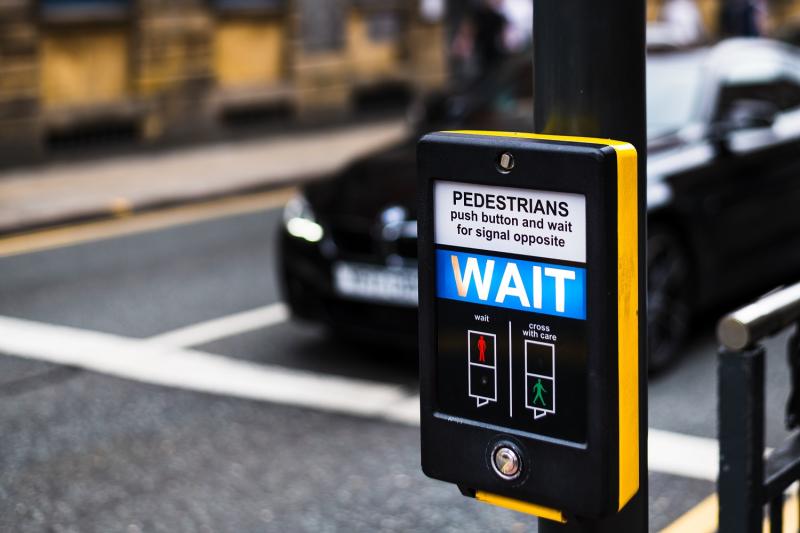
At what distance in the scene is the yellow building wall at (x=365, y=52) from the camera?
19266mm

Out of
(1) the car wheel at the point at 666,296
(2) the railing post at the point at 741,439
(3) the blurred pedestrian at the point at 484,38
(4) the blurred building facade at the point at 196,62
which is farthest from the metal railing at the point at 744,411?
(3) the blurred pedestrian at the point at 484,38

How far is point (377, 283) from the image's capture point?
6328 mm

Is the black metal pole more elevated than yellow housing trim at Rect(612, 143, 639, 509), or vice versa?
the black metal pole

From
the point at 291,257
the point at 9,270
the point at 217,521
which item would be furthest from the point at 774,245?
the point at 9,270

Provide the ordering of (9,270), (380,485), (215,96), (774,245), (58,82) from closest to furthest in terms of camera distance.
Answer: (380,485), (774,245), (9,270), (58,82), (215,96)

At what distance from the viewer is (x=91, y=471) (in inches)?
203

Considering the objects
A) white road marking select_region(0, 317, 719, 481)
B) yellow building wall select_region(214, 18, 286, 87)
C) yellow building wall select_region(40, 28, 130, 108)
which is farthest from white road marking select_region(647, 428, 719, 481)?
yellow building wall select_region(214, 18, 286, 87)

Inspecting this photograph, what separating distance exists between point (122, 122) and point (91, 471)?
11172 mm

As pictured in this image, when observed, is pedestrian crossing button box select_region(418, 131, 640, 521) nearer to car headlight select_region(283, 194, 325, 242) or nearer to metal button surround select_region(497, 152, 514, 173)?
metal button surround select_region(497, 152, 514, 173)

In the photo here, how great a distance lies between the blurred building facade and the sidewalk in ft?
1.86

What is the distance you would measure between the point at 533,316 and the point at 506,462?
0.27 metres

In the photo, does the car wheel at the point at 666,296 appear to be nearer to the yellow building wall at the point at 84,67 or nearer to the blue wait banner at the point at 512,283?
the blue wait banner at the point at 512,283

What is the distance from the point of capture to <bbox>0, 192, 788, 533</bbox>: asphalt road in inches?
184

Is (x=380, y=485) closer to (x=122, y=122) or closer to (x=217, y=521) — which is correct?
(x=217, y=521)
